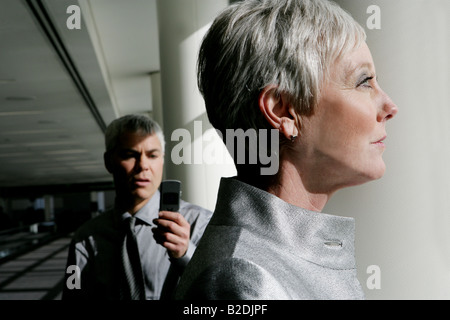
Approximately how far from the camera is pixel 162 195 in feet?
6.65

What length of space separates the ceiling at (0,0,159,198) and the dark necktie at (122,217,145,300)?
12.6 ft

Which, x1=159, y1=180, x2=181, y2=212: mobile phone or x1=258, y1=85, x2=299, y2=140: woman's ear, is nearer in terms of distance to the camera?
x1=258, y1=85, x2=299, y2=140: woman's ear

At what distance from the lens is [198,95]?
4.82 m

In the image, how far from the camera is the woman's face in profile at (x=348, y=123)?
0.92 metres

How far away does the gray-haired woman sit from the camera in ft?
2.86

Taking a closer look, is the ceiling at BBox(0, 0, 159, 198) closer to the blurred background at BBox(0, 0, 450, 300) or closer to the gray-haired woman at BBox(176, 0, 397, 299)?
the blurred background at BBox(0, 0, 450, 300)

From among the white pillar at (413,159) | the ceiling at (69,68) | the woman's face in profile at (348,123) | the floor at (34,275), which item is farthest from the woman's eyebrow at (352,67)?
the floor at (34,275)

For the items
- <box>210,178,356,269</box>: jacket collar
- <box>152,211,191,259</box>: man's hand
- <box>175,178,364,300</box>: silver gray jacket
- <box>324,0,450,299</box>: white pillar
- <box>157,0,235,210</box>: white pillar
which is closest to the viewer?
<box>175,178,364,300</box>: silver gray jacket

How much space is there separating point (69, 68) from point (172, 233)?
685 centimetres

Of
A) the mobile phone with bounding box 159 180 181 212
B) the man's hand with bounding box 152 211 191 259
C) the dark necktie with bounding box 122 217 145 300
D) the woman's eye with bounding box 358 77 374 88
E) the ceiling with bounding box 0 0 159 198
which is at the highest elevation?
the ceiling with bounding box 0 0 159 198

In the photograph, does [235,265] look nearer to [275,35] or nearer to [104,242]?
[275,35]

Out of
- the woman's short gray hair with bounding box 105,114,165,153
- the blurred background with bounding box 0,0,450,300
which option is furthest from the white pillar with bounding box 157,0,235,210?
the woman's short gray hair with bounding box 105,114,165,153

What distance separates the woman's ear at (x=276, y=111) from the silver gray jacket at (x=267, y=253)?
118mm

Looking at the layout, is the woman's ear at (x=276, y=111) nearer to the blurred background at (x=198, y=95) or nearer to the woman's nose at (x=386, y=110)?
the woman's nose at (x=386, y=110)
